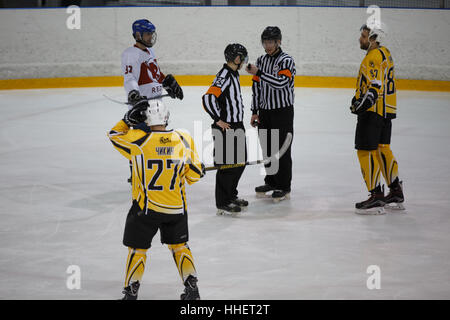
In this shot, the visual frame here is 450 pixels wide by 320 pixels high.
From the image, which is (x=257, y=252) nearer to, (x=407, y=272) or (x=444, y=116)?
(x=407, y=272)

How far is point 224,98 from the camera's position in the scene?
4.60 metres

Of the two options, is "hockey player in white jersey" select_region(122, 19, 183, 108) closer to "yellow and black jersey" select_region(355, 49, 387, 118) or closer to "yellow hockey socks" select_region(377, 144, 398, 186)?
"yellow and black jersey" select_region(355, 49, 387, 118)

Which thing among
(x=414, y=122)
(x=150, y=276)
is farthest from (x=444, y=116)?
(x=150, y=276)

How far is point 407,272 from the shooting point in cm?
368

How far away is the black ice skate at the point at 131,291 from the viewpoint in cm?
313

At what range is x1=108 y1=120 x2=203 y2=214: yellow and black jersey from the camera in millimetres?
3037

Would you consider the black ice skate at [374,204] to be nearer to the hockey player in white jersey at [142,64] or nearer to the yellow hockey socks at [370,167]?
the yellow hockey socks at [370,167]

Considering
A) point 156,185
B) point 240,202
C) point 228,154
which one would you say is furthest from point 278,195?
point 156,185

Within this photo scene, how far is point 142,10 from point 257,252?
7.58 metres

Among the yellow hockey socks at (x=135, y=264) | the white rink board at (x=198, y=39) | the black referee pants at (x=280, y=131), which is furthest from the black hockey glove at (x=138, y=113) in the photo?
the white rink board at (x=198, y=39)

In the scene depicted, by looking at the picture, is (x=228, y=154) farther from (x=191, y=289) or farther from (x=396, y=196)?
(x=191, y=289)

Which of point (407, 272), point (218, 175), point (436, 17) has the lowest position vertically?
point (407, 272)

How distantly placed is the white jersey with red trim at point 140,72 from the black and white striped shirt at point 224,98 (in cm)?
99

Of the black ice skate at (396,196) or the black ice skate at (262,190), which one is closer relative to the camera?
the black ice skate at (396,196)
